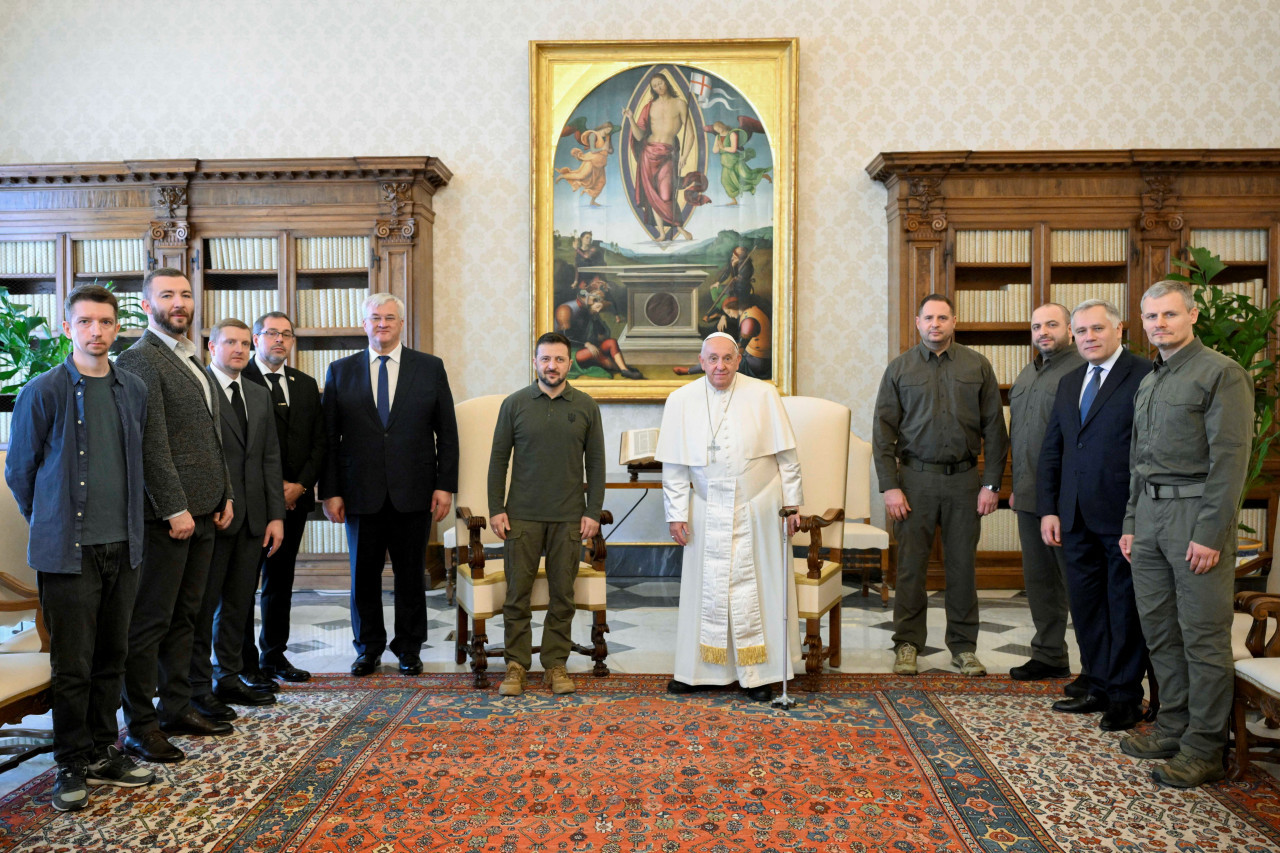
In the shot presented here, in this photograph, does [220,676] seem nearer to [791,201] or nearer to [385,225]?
[385,225]

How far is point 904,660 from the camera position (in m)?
4.36

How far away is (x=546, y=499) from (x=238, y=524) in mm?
1259

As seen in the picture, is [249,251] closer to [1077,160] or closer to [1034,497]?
[1034,497]

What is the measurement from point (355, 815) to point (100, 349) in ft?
5.41

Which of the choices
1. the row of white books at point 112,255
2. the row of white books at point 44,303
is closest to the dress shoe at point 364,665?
the row of white books at point 112,255

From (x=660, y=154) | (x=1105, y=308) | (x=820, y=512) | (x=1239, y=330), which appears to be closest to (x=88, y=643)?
(x=820, y=512)

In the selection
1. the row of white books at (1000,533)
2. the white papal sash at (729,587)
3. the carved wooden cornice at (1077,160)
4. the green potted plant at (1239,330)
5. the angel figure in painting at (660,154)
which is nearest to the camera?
the white papal sash at (729,587)

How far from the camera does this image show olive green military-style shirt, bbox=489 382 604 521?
407cm

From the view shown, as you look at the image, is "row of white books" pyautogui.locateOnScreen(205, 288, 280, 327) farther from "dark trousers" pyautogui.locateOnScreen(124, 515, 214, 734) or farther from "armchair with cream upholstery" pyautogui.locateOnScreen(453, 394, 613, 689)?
"dark trousers" pyautogui.locateOnScreen(124, 515, 214, 734)

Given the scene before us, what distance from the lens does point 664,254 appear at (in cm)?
670

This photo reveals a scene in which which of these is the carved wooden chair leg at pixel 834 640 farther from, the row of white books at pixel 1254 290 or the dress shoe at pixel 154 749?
the row of white books at pixel 1254 290

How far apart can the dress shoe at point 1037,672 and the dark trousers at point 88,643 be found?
365 centimetres

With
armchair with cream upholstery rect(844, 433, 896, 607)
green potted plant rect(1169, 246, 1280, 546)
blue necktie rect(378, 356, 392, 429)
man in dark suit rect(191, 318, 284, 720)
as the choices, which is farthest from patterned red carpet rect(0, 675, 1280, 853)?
green potted plant rect(1169, 246, 1280, 546)

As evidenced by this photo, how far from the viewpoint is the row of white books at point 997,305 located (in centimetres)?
635
